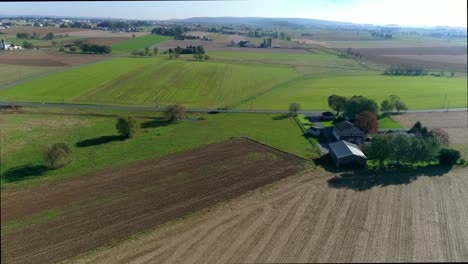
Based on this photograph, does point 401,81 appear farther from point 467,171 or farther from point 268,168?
point 268,168

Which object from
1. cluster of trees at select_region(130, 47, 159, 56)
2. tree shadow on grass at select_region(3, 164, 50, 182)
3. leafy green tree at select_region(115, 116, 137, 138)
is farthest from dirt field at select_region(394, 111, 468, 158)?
cluster of trees at select_region(130, 47, 159, 56)

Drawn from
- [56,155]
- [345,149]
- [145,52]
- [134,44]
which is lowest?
[345,149]

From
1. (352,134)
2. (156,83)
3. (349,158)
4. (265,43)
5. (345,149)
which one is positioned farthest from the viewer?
(265,43)

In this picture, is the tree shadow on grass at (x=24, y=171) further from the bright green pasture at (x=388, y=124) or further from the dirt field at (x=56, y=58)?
the bright green pasture at (x=388, y=124)

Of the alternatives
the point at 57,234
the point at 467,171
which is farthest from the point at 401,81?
the point at 57,234

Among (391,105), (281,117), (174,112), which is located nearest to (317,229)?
(174,112)

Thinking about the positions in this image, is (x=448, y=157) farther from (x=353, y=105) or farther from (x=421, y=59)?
(x=421, y=59)

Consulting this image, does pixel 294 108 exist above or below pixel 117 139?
above
